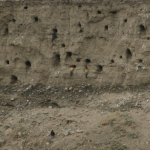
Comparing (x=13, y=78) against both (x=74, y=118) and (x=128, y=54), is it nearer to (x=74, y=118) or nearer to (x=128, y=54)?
(x=74, y=118)

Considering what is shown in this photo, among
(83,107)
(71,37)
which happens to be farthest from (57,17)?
(83,107)

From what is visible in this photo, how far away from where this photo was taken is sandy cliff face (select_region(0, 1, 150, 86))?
14.8m

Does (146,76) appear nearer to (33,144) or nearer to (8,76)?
(33,144)

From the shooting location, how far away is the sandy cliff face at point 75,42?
14.8 m

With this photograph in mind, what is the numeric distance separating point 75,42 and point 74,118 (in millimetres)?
3200

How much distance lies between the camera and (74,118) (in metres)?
14.7

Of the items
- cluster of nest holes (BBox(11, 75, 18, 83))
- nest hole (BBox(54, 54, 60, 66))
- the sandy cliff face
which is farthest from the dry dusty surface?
nest hole (BBox(54, 54, 60, 66))

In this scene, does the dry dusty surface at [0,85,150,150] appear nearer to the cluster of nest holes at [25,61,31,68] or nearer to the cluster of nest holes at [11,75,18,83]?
the cluster of nest holes at [11,75,18,83]

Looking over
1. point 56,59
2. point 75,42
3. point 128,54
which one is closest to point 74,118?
point 56,59

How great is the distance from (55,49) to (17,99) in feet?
8.75

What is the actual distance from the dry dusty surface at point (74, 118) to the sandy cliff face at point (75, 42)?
1.53 ft

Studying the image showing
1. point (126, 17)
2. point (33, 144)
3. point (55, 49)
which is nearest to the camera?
point (33, 144)

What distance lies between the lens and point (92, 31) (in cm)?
1555

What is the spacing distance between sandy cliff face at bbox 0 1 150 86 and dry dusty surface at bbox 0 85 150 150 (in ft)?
1.53
